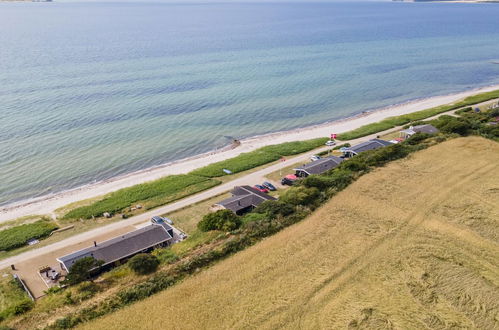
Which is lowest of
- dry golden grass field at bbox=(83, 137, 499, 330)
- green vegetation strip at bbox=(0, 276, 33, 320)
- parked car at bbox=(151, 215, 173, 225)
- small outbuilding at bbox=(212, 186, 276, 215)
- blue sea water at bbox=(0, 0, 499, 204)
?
dry golden grass field at bbox=(83, 137, 499, 330)

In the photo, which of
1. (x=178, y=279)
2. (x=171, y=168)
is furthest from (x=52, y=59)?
(x=178, y=279)

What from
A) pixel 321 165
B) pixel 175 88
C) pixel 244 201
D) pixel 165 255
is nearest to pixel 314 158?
pixel 321 165

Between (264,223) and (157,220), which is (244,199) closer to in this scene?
(264,223)

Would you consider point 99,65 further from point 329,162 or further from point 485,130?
point 485,130

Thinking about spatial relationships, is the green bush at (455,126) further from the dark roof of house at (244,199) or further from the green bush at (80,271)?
the green bush at (80,271)

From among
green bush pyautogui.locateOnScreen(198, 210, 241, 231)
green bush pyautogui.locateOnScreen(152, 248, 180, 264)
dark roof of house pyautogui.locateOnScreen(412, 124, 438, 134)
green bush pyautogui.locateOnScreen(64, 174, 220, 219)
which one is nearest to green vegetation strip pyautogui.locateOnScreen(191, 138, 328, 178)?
green bush pyautogui.locateOnScreen(64, 174, 220, 219)

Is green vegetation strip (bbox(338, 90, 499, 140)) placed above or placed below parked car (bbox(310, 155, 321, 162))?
above

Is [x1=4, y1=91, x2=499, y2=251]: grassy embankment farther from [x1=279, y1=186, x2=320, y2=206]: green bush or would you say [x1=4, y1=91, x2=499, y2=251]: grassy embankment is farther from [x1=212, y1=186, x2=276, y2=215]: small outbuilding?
[x1=279, y1=186, x2=320, y2=206]: green bush
